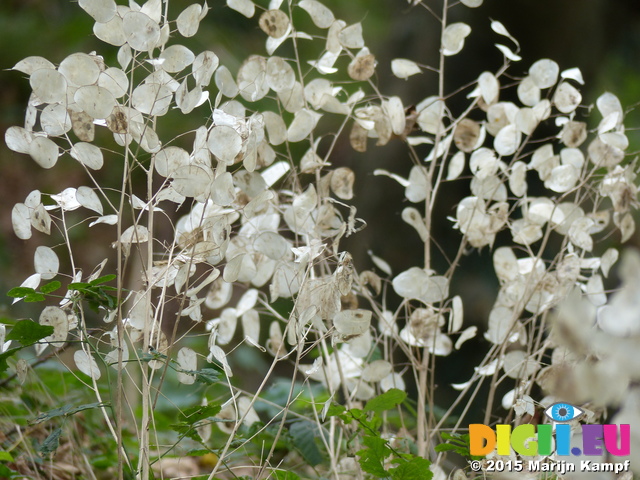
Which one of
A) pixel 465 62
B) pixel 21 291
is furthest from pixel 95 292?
pixel 465 62

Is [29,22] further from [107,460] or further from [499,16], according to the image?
[107,460]

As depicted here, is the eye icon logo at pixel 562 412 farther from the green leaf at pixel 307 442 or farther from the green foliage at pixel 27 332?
the green foliage at pixel 27 332

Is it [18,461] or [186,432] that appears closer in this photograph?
[186,432]

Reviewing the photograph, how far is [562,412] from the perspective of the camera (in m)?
0.61

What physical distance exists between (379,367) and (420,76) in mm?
1085

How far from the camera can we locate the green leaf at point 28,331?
540mm

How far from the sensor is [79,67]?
1.84 ft

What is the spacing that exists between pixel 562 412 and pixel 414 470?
153 mm

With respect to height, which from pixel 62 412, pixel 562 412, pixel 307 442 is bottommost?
pixel 307 442

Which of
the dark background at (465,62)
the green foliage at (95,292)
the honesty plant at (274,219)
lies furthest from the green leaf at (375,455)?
the dark background at (465,62)

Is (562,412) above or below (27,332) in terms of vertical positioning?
below

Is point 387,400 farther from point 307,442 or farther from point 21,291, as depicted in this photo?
point 21,291

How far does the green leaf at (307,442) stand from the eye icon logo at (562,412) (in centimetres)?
27

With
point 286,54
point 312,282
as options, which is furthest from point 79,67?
point 286,54
